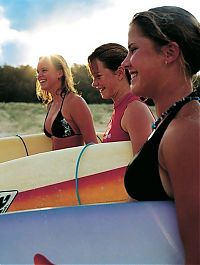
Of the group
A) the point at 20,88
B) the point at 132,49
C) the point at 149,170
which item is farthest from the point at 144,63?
the point at 20,88

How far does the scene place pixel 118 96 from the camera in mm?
2951

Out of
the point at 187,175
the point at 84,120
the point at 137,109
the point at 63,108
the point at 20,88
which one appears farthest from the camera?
the point at 20,88

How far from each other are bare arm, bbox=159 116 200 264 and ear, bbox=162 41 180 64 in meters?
0.28

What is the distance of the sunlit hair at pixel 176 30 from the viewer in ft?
4.86

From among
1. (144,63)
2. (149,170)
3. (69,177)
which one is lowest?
(69,177)

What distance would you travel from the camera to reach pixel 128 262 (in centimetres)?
157

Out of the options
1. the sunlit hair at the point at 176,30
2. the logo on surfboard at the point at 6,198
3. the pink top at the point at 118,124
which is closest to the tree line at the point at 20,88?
the pink top at the point at 118,124

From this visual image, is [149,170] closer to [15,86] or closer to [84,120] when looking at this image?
[84,120]

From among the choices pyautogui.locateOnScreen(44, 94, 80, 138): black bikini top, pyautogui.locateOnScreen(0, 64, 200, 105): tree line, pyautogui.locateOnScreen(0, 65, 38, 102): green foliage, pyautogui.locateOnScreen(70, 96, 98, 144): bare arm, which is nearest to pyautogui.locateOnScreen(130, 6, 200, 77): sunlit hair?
pyautogui.locateOnScreen(70, 96, 98, 144): bare arm

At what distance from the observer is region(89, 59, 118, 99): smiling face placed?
2.99 metres

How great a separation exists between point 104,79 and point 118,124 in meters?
0.41

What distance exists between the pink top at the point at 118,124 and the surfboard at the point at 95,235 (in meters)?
1.14

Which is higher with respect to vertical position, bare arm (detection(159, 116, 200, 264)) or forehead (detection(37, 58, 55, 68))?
bare arm (detection(159, 116, 200, 264))

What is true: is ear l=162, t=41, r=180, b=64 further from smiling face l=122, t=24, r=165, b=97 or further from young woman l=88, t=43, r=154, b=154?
young woman l=88, t=43, r=154, b=154
